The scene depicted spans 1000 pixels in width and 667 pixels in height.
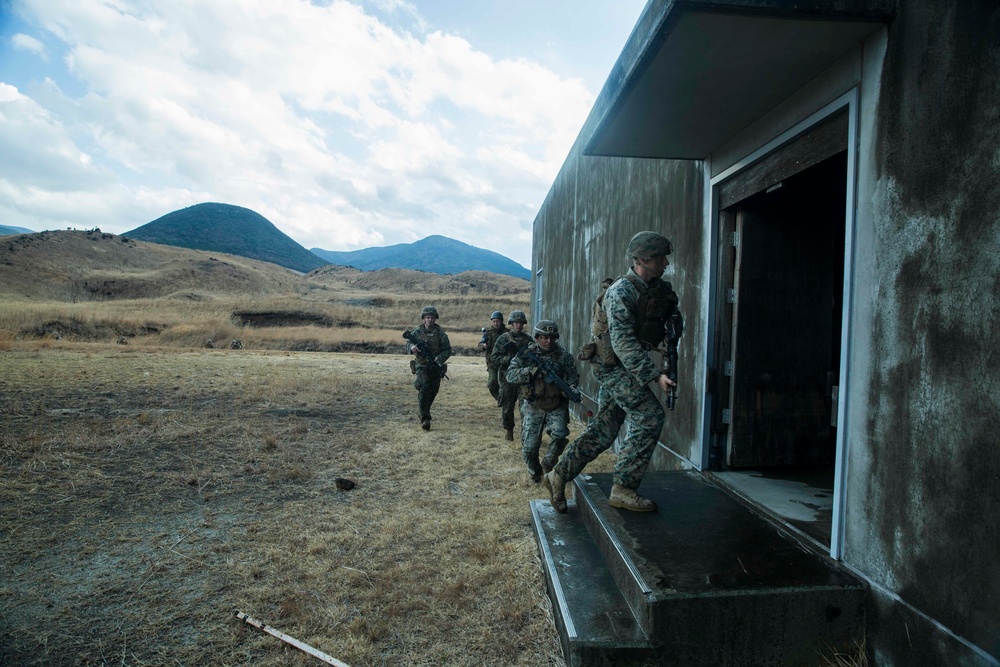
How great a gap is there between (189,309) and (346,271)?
1936 inches

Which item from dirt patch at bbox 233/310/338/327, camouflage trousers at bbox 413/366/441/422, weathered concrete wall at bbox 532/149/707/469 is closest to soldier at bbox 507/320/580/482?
weathered concrete wall at bbox 532/149/707/469

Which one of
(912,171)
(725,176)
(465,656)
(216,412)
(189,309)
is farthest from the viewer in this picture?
(189,309)

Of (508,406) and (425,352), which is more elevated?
(425,352)

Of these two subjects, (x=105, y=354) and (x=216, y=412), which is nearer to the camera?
(x=216, y=412)

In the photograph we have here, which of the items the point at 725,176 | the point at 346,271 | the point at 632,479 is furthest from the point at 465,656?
the point at 346,271

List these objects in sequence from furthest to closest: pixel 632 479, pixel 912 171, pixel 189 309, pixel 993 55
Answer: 1. pixel 189 309
2. pixel 632 479
3. pixel 912 171
4. pixel 993 55

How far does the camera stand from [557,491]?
12.7ft

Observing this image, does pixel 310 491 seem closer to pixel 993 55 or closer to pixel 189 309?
pixel 993 55

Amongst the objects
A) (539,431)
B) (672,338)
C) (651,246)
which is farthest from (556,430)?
(651,246)

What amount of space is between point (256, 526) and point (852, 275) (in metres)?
4.25

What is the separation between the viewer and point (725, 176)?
166 inches

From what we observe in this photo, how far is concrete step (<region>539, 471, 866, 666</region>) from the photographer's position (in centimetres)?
238

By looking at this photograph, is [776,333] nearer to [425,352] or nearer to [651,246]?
[651,246]

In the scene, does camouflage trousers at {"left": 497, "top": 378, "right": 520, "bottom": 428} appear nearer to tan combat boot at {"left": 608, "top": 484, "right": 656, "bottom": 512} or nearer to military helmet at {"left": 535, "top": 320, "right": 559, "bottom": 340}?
military helmet at {"left": 535, "top": 320, "right": 559, "bottom": 340}
